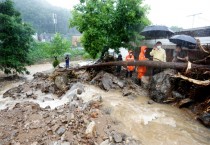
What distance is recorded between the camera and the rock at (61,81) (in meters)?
12.5

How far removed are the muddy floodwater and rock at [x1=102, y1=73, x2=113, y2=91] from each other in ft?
2.62

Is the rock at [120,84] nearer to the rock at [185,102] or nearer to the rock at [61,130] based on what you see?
the rock at [185,102]

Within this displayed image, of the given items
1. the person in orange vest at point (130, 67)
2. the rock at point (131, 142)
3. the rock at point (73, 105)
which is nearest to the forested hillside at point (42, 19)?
the person in orange vest at point (130, 67)

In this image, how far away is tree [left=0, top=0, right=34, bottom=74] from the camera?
1884cm

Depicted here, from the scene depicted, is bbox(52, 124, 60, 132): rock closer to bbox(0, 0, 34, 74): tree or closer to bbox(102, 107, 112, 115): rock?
bbox(102, 107, 112, 115): rock

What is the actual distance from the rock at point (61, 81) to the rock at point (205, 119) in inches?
296

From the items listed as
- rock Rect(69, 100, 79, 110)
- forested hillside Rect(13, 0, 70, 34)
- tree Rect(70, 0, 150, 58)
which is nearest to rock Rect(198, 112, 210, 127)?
rock Rect(69, 100, 79, 110)

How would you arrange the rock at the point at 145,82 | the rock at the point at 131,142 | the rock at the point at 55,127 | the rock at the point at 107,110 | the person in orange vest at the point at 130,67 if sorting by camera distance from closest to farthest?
the rock at the point at 131,142 < the rock at the point at 55,127 < the rock at the point at 107,110 < the rock at the point at 145,82 < the person in orange vest at the point at 130,67

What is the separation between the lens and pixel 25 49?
20.7 meters

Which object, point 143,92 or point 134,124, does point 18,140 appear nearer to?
point 134,124

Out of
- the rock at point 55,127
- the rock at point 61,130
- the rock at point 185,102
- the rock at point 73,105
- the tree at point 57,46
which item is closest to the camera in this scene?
the rock at point 61,130

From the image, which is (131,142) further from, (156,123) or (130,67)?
(130,67)

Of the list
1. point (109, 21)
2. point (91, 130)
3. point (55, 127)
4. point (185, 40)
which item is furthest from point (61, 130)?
point (109, 21)

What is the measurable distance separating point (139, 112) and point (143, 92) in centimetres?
228
